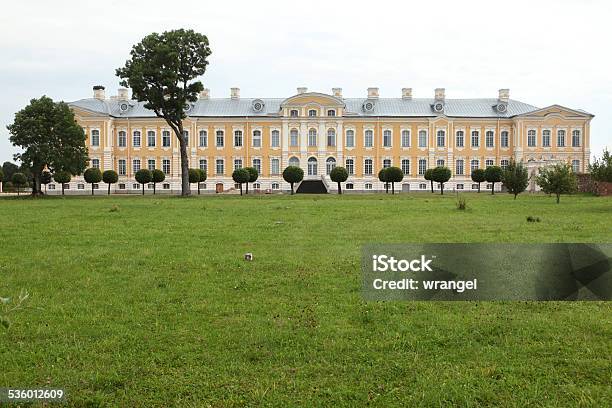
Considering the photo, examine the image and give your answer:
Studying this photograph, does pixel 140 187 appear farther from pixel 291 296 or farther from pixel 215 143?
pixel 291 296

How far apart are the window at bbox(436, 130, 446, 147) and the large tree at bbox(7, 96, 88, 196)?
34.3 meters

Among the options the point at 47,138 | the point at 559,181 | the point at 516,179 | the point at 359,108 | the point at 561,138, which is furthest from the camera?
the point at 359,108

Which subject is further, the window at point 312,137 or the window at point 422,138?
the window at point 422,138

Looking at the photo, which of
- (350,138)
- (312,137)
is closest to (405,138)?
(350,138)

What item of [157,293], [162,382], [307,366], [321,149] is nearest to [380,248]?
[157,293]

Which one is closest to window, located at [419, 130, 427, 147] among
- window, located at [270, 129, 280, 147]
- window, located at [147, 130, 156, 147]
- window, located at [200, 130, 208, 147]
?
window, located at [270, 129, 280, 147]

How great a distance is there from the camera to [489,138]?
59.6 m

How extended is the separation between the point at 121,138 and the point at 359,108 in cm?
2490

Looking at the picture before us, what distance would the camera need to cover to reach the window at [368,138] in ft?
195

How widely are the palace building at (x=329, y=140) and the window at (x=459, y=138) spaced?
4.1 inches

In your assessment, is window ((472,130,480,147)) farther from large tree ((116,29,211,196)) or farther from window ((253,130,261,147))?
→ large tree ((116,29,211,196))

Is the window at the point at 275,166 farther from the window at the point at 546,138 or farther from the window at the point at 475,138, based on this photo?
the window at the point at 546,138

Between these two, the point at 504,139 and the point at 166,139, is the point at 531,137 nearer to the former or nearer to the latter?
the point at 504,139

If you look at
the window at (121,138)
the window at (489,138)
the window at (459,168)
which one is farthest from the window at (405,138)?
the window at (121,138)
